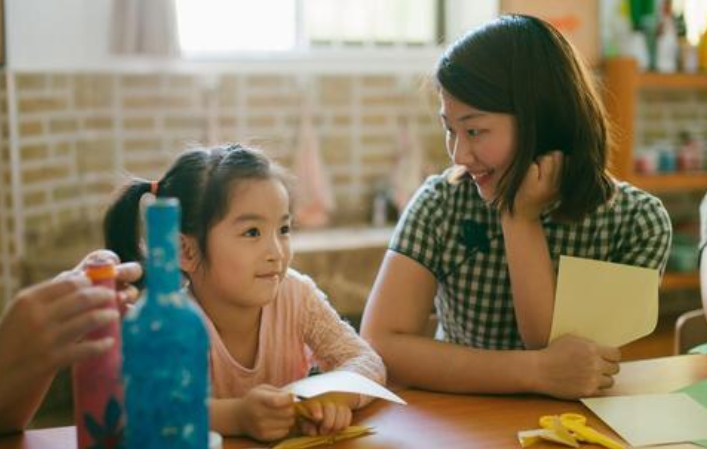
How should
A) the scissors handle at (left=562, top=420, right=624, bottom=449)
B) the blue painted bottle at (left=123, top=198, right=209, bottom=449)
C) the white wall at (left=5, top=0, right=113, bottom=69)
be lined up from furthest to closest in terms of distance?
the white wall at (left=5, top=0, right=113, bottom=69)
the scissors handle at (left=562, top=420, right=624, bottom=449)
the blue painted bottle at (left=123, top=198, right=209, bottom=449)

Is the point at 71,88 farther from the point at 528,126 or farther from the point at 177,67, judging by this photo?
the point at 528,126

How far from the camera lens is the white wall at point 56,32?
114 inches

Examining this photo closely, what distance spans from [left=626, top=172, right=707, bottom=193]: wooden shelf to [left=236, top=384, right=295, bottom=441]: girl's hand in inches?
116

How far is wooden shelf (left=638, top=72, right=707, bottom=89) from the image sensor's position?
387 cm

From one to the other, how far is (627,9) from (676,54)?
28 centimetres

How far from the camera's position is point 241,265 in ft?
4.24

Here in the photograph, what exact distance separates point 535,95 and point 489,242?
0.29 m

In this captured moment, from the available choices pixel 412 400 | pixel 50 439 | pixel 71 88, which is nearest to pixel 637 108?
pixel 71 88

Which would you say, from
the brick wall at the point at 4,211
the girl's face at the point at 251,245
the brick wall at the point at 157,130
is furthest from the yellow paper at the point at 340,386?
the brick wall at the point at 4,211

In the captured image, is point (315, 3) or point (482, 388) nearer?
point (482, 388)

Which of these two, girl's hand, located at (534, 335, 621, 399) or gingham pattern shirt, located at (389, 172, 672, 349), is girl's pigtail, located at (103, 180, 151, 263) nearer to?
gingham pattern shirt, located at (389, 172, 672, 349)

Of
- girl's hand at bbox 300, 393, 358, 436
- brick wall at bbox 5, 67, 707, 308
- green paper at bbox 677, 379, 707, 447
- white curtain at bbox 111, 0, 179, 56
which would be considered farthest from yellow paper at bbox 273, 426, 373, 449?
white curtain at bbox 111, 0, 179, 56

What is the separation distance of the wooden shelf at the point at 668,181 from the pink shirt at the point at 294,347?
2.67 metres

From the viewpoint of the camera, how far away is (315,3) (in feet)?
12.1
